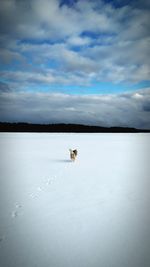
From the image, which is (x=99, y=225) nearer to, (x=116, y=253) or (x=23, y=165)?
(x=116, y=253)

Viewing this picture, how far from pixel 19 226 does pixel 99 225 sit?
1.43 meters

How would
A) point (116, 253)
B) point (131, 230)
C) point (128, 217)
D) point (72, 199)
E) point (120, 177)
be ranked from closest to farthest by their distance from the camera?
point (116, 253) → point (131, 230) → point (128, 217) → point (72, 199) → point (120, 177)

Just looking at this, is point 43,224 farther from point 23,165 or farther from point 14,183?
point 23,165

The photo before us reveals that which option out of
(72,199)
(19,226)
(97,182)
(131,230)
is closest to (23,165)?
(97,182)

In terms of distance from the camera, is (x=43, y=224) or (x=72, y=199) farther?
(x=72, y=199)

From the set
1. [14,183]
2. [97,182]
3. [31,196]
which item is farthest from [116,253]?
[14,183]

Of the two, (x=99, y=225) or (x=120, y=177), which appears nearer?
(x=99, y=225)

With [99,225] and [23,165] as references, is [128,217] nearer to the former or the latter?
[99,225]

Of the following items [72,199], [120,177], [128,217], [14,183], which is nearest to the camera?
[128,217]

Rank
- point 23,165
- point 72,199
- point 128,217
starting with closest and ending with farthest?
point 128,217 < point 72,199 < point 23,165

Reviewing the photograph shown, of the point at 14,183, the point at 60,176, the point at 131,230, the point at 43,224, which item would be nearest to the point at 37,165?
the point at 60,176

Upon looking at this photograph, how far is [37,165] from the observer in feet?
28.9

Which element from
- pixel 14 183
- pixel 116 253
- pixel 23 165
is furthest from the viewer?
pixel 23 165

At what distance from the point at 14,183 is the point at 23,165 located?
2.72m
